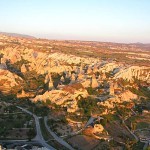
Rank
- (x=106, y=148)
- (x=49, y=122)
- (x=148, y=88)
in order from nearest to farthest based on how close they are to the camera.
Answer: (x=106, y=148) → (x=49, y=122) → (x=148, y=88)

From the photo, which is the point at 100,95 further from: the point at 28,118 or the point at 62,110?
the point at 28,118

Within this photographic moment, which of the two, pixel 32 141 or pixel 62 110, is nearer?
pixel 32 141

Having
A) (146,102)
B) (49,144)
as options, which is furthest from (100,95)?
(49,144)

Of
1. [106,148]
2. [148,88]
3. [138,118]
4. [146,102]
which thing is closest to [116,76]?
[148,88]

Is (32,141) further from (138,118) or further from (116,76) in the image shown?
(116,76)

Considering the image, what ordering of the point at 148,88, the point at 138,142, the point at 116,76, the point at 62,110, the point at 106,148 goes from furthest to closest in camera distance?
the point at 116,76 < the point at 148,88 < the point at 62,110 < the point at 138,142 < the point at 106,148

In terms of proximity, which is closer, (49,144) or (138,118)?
(49,144)

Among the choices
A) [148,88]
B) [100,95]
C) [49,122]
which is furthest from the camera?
[148,88]

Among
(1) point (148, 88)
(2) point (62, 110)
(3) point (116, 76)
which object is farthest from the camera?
(3) point (116, 76)

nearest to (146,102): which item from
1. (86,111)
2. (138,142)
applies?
(86,111)
